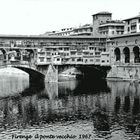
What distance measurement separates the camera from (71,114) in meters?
65.0

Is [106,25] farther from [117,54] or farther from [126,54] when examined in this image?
[126,54]

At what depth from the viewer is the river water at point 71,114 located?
51166 mm

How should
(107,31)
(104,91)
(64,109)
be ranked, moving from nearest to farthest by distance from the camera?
(64,109) < (104,91) < (107,31)

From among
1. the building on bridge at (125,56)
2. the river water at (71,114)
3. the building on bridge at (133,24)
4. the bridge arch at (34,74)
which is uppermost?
the building on bridge at (133,24)

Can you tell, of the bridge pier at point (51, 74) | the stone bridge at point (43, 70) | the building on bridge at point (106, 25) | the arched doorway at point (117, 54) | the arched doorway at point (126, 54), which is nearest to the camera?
the stone bridge at point (43, 70)

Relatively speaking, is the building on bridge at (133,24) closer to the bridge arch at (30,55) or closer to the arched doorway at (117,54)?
the arched doorway at (117,54)

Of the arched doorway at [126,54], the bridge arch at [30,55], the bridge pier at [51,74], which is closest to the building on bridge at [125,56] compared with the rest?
the arched doorway at [126,54]

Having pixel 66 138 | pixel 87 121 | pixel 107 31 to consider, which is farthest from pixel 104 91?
pixel 107 31

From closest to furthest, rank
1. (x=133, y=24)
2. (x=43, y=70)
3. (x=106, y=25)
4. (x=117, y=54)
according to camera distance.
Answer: (x=43, y=70)
(x=133, y=24)
(x=117, y=54)
(x=106, y=25)

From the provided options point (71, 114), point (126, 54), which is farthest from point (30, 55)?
point (71, 114)

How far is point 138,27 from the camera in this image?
133 meters

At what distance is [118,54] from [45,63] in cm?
2959

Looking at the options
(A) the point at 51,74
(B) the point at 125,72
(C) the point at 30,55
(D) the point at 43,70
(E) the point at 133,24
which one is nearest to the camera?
(A) the point at 51,74

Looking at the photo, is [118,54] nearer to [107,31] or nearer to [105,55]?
[105,55]
